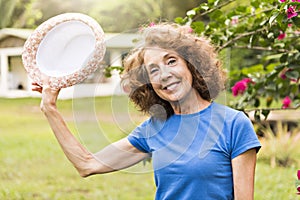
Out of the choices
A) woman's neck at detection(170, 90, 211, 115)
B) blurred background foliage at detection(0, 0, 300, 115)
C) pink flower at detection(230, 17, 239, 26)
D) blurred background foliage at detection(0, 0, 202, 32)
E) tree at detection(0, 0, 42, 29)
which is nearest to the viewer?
woman's neck at detection(170, 90, 211, 115)

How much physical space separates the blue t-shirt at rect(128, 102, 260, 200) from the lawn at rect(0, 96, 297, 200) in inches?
4.4

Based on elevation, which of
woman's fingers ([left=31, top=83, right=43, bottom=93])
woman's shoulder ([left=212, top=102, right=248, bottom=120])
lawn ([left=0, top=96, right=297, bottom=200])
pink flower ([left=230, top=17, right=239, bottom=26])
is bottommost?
lawn ([left=0, top=96, right=297, bottom=200])

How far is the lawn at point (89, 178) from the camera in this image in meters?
1.36

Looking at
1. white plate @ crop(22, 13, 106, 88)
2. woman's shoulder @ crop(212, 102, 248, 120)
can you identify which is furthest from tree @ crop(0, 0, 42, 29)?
woman's shoulder @ crop(212, 102, 248, 120)

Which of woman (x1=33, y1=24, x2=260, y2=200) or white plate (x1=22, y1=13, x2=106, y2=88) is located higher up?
white plate (x1=22, y1=13, x2=106, y2=88)

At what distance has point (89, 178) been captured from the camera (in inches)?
167

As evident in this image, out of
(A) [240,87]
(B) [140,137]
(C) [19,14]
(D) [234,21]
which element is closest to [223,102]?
(B) [140,137]

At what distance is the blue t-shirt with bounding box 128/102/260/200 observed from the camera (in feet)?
4.17

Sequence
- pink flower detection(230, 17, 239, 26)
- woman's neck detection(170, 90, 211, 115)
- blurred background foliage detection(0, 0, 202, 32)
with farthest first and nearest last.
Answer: blurred background foliage detection(0, 0, 202, 32), pink flower detection(230, 17, 239, 26), woman's neck detection(170, 90, 211, 115)

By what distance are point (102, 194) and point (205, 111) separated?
8.39 ft

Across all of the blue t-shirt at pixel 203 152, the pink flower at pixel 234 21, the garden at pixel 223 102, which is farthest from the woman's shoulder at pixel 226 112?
the pink flower at pixel 234 21

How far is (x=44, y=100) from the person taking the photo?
136 cm

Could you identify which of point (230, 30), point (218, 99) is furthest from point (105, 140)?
point (230, 30)

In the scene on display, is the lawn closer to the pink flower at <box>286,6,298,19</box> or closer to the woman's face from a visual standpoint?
the woman's face
